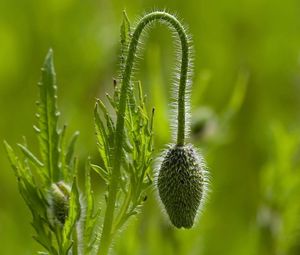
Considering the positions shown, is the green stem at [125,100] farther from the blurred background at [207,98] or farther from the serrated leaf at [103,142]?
the blurred background at [207,98]

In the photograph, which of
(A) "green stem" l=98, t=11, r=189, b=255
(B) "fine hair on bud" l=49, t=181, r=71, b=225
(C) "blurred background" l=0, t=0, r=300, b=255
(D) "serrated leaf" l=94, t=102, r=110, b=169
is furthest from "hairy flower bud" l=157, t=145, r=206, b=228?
(C) "blurred background" l=0, t=0, r=300, b=255

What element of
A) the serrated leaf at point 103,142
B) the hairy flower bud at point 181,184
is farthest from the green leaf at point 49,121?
the hairy flower bud at point 181,184

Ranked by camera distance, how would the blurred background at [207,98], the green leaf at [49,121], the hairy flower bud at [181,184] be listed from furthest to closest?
the blurred background at [207,98], the green leaf at [49,121], the hairy flower bud at [181,184]

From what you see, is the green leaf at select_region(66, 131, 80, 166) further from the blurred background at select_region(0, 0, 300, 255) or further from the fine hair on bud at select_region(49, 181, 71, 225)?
the blurred background at select_region(0, 0, 300, 255)

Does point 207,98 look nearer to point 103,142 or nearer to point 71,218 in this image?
point 103,142

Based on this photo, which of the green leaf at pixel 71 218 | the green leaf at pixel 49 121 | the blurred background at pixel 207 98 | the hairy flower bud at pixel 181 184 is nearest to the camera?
the green leaf at pixel 71 218
